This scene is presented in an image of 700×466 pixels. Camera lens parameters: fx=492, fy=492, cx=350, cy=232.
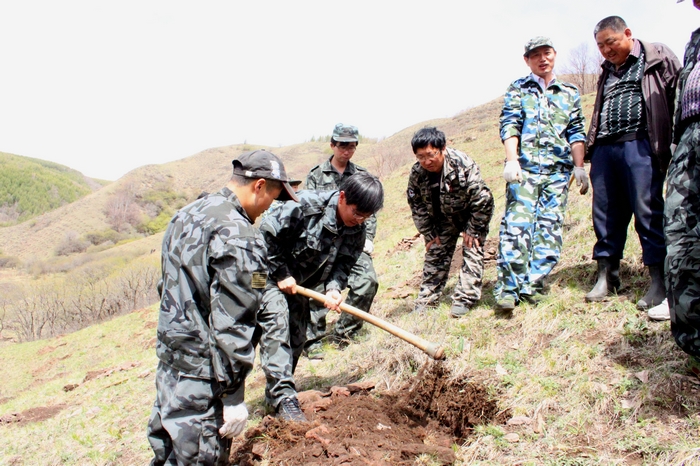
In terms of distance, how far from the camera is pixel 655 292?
11.2ft

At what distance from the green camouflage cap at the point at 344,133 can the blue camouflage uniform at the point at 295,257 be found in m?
1.84

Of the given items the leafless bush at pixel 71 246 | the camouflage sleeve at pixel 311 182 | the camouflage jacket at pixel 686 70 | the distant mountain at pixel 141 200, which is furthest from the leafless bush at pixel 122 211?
the camouflage jacket at pixel 686 70

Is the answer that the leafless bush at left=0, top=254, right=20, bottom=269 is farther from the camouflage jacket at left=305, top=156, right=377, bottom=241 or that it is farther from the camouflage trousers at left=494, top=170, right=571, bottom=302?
the camouflage trousers at left=494, top=170, right=571, bottom=302

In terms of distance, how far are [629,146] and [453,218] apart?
1626 millimetres

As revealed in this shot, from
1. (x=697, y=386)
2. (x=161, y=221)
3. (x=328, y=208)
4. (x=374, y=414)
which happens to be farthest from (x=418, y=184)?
(x=161, y=221)

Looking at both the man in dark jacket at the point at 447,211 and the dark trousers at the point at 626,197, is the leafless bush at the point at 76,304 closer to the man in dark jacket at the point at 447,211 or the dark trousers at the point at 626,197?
the man in dark jacket at the point at 447,211

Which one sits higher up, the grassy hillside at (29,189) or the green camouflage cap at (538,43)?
the grassy hillside at (29,189)

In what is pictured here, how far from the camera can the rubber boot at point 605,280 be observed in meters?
3.76

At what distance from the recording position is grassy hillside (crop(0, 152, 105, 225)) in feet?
242

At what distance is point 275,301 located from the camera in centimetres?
338

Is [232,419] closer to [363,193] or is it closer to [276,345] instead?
[276,345]

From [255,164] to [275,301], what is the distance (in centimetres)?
125

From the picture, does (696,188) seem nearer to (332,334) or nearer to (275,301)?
(275,301)

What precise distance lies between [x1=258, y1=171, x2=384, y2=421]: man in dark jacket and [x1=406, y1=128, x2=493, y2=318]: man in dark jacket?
1.02m
